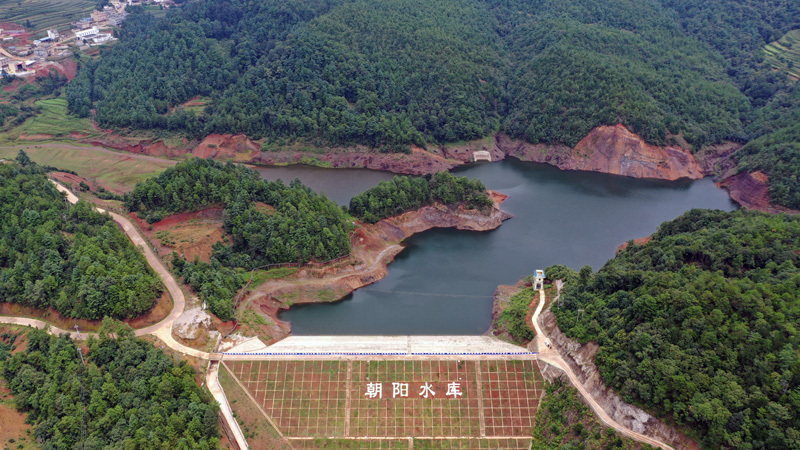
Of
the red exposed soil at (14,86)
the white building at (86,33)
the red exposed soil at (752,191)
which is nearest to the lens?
the red exposed soil at (752,191)

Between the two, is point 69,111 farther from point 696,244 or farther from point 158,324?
point 696,244

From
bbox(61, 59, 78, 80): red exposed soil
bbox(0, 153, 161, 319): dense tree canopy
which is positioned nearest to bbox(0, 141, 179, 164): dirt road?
bbox(61, 59, 78, 80): red exposed soil

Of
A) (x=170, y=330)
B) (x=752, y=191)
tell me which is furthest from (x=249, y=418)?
(x=752, y=191)

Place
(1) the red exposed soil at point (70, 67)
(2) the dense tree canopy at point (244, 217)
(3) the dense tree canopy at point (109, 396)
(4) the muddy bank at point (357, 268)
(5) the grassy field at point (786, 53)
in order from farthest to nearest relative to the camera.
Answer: (1) the red exposed soil at point (70, 67) → (5) the grassy field at point (786, 53) → (2) the dense tree canopy at point (244, 217) → (4) the muddy bank at point (357, 268) → (3) the dense tree canopy at point (109, 396)

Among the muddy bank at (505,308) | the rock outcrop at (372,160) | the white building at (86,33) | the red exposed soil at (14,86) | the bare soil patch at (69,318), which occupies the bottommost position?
Answer: the rock outcrop at (372,160)

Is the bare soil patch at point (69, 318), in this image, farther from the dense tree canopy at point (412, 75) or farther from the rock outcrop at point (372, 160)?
the dense tree canopy at point (412, 75)

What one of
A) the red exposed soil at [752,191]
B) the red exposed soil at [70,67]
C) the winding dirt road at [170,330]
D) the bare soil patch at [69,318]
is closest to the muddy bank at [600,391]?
the winding dirt road at [170,330]
